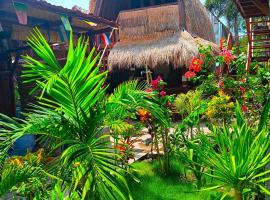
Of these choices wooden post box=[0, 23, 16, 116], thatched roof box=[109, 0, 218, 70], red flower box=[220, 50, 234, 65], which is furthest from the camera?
thatched roof box=[109, 0, 218, 70]

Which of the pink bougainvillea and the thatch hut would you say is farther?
the thatch hut

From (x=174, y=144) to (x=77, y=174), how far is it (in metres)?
3.49

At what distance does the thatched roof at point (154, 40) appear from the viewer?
12484mm

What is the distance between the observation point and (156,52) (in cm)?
1284

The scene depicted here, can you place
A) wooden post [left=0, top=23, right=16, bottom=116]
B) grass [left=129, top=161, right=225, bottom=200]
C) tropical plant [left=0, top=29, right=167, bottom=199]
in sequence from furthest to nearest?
wooden post [left=0, top=23, right=16, bottom=116] < grass [left=129, top=161, right=225, bottom=200] < tropical plant [left=0, top=29, right=167, bottom=199]

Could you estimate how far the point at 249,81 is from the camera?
5.03 meters

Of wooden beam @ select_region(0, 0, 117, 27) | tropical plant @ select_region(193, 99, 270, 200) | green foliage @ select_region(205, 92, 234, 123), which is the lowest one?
green foliage @ select_region(205, 92, 234, 123)

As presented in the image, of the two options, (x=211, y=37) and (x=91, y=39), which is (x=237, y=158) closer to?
(x=91, y=39)

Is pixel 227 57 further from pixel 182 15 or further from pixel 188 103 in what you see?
pixel 182 15

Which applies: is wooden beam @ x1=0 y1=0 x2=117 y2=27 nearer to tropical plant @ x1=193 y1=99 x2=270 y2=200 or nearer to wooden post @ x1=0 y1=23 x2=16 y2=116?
wooden post @ x1=0 y1=23 x2=16 y2=116

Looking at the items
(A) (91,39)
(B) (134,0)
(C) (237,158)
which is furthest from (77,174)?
(B) (134,0)

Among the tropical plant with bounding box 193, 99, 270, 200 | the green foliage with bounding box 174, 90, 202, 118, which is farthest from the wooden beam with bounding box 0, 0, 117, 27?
the tropical plant with bounding box 193, 99, 270, 200

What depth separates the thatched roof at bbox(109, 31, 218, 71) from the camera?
12.3m

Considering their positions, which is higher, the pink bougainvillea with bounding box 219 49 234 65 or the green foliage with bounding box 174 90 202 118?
the pink bougainvillea with bounding box 219 49 234 65
